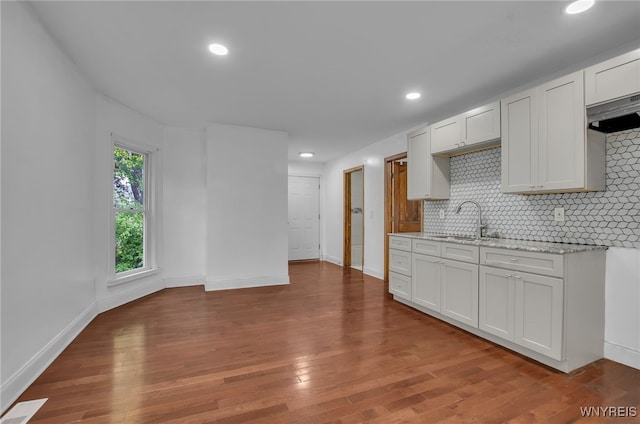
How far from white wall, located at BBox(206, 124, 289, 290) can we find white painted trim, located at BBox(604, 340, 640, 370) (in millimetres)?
3788

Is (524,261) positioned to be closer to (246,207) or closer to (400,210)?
(400,210)

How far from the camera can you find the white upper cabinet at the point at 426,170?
369 cm

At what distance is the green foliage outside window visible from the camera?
12.4ft

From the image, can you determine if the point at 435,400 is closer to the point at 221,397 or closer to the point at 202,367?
the point at 221,397

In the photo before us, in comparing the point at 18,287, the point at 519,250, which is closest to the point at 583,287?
the point at 519,250

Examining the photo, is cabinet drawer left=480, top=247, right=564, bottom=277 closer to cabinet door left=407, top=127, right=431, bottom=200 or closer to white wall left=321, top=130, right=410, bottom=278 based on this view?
cabinet door left=407, top=127, right=431, bottom=200

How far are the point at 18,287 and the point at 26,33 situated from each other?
170 centimetres

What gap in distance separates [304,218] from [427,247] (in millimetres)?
4216

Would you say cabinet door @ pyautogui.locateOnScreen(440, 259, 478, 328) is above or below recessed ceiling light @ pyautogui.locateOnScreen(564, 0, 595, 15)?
below

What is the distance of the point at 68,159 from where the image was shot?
261 centimetres

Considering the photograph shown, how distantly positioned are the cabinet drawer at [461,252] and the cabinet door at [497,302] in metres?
0.13

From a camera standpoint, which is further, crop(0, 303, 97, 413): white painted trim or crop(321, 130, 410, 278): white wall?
crop(321, 130, 410, 278): white wall

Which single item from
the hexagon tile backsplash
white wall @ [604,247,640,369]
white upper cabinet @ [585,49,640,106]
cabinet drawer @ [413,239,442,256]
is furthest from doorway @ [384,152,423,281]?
white upper cabinet @ [585,49,640,106]

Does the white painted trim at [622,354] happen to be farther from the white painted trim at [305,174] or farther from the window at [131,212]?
the white painted trim at [305,174]
